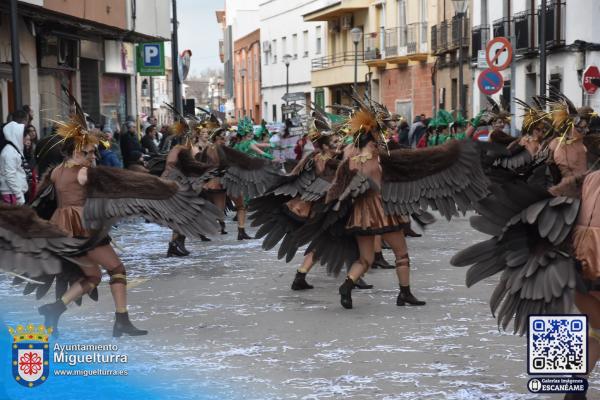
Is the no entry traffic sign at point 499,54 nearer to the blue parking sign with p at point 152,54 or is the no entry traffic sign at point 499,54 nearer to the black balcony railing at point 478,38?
the blue parking sign with p at point 152,54

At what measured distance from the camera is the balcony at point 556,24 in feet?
95.3

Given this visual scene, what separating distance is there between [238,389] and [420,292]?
428 centimetres

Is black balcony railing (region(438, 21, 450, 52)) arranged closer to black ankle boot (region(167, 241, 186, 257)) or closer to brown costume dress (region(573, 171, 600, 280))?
black ankle boot (region(167, 241, 186, 257))

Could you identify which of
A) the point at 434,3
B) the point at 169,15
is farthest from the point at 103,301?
the point at 434,3

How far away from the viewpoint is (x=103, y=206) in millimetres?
8695

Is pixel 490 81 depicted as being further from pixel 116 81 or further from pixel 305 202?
pixel 116 81

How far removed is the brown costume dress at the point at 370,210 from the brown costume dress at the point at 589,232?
3774mm

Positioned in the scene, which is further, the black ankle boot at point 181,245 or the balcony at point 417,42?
the balcony at point 417,42

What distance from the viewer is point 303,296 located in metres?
11.0

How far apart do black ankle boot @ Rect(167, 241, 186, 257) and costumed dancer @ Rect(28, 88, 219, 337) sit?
5.69 metres

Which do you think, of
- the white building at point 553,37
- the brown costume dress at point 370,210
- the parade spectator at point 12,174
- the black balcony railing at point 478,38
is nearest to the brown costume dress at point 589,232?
the brown costume dress at point 370,210

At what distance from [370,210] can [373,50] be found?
39.8 metres

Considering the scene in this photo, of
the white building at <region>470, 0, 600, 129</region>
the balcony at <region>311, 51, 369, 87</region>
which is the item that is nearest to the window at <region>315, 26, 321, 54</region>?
the balcony at <region>311, 51, 369, 87</region>

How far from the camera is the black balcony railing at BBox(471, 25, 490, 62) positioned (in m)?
36.9
